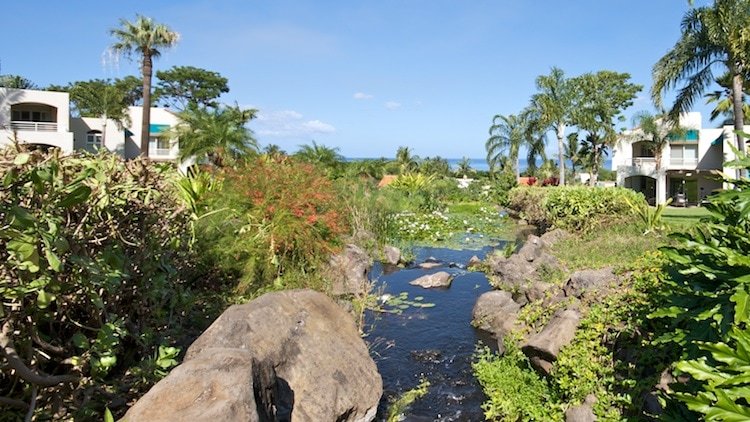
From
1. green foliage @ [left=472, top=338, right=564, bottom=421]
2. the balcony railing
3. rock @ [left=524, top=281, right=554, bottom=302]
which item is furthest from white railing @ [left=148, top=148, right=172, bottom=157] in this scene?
green foliage @ [left=472, top=338, right=564, bottom=421]

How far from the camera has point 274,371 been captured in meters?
4.50

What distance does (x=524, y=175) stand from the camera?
4878 cm

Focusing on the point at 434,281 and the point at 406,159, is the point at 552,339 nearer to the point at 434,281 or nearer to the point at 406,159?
the point at 434,281

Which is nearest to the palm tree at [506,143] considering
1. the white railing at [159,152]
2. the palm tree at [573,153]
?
the palm tree at [573,153]

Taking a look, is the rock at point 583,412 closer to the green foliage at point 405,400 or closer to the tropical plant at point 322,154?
the green foliage at point 405,400

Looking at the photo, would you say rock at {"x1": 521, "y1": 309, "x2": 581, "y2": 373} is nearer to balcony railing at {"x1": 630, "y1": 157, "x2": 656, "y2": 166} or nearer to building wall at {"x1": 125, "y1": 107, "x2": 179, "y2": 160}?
balcony railing at {"x1": 630, "y1": 157, "x2": 656, "y2": 166}

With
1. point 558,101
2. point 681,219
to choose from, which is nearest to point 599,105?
point 558,101

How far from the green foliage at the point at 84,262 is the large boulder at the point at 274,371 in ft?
2.22

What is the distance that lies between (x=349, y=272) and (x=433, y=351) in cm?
326

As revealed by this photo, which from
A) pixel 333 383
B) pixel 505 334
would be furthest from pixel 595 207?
pixel 333 383

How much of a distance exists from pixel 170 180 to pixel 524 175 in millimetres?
46749

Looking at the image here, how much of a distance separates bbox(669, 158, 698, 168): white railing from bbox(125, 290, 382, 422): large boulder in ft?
111

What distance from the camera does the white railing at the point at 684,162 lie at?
108ft

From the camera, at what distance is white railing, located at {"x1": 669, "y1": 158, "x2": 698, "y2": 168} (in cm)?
3306
